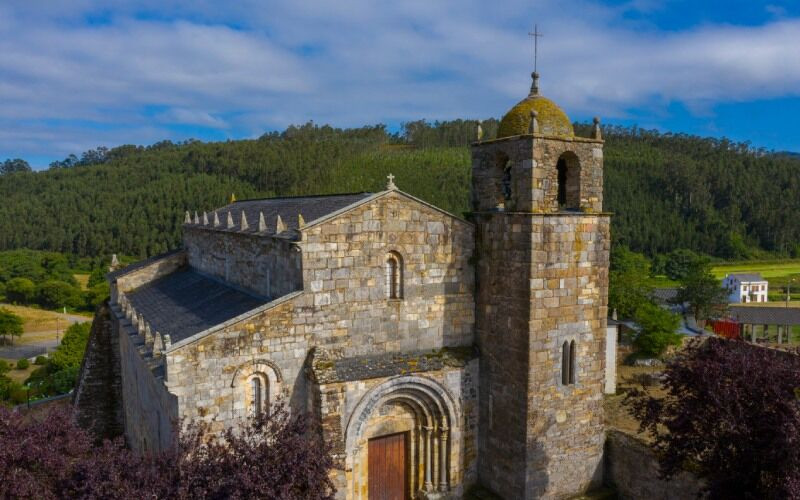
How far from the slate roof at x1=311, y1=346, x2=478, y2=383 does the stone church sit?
0.15 ft

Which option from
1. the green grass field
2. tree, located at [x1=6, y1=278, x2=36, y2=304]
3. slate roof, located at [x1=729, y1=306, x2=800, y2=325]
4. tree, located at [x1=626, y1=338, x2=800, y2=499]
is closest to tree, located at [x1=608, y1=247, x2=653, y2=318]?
slate roof, located at [x1=729, y1=306, x2=800, y2=325]

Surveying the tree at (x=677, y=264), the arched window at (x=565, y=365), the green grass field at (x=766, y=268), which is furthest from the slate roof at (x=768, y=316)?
the arched window at (x=565, y=365)

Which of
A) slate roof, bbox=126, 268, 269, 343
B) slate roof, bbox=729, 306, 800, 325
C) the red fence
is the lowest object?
the red fence

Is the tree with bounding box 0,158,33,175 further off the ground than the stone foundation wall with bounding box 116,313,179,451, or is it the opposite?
the tree with bounding box 0,158,33,175

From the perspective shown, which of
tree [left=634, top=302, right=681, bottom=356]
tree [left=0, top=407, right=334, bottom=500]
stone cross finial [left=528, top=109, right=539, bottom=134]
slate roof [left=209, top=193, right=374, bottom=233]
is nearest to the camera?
tree [left=0, top=407, right=334, bottom=500]

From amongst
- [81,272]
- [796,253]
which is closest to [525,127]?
[81,272]

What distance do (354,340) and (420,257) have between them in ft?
8.76

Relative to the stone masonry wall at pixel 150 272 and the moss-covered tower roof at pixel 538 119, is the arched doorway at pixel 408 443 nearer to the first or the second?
the moss-covered tower roof at pixel 538 119

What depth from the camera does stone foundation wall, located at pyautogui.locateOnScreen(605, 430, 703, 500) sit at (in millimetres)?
13297

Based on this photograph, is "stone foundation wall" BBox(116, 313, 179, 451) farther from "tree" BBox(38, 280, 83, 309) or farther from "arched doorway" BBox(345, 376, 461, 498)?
"tree" BBox(38, 280, 83, 309)

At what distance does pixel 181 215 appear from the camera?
263ft

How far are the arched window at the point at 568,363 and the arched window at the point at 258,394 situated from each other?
728 cm

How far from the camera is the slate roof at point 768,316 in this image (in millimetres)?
40531

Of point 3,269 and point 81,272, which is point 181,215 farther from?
point 3,269
